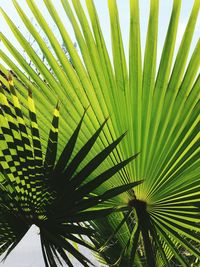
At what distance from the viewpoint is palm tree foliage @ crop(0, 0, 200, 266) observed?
2.77ft

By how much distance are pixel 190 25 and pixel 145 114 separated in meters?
0.24

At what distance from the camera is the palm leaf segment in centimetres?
69

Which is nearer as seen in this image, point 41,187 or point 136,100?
point 41,187

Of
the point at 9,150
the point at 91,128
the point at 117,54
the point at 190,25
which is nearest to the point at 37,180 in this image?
the point at 9,150

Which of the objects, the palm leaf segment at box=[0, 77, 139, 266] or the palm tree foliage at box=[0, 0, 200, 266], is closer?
the palm leaf segment at box=[0, 77, 139, 266]

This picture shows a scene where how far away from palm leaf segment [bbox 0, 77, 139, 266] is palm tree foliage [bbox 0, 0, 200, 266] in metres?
0.17

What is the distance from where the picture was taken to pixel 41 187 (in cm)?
72

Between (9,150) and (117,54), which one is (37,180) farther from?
(117,54)

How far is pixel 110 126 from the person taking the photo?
2.99 feet

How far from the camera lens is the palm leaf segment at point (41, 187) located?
27.1 inches

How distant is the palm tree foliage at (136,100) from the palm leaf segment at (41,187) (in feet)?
0.57

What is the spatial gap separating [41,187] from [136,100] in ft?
1.10

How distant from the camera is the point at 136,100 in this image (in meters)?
0.88

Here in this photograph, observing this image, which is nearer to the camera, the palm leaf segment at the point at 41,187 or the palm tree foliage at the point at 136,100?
the palm leaf segment at the point at 41,187
